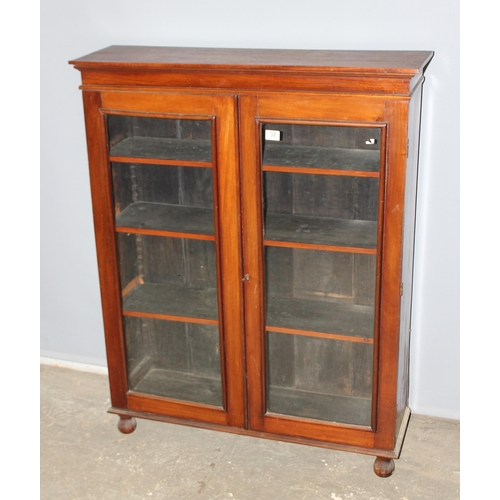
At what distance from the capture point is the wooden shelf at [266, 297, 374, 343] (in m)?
2.84

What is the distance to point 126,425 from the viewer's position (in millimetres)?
3211

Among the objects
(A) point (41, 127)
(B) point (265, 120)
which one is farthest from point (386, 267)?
(A) point (41, 127)

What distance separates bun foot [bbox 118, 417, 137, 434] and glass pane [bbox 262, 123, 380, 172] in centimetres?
131

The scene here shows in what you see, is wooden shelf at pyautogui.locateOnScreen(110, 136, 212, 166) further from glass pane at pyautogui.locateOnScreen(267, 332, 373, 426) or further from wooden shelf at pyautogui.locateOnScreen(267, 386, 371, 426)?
wooden shelf at pyautogui.locateOnScreen(267, 386, 371, 426)

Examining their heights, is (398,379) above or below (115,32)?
below

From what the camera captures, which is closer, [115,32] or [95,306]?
[115,32]

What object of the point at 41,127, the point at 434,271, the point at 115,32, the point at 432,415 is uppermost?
the point at 115,32

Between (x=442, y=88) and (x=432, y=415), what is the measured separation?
1.41m

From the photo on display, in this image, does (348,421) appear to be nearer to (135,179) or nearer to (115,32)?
(135,179)

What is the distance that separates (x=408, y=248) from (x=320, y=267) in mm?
389

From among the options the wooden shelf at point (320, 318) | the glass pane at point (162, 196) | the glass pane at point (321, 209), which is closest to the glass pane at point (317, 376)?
the wooden shelf at point (320, 318)

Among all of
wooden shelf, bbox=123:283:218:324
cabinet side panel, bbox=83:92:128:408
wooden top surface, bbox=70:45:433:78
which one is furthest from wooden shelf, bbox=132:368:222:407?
wooden top surface, bbox=70:45:433:78

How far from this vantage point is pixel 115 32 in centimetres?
308

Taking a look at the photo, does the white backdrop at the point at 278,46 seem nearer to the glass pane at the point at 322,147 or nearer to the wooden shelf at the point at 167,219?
the glass pane at the point at 322,147
